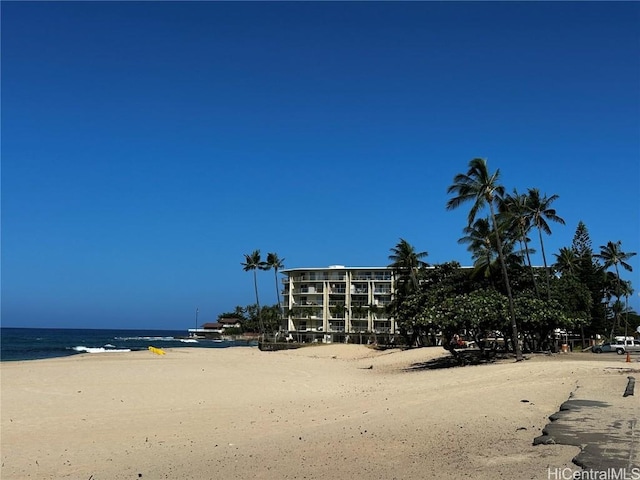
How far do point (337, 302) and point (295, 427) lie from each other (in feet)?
284

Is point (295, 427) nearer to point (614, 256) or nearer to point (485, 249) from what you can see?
point (485, 249)

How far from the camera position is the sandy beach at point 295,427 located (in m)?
9.10

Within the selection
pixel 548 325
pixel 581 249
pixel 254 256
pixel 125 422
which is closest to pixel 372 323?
pixel 254 256

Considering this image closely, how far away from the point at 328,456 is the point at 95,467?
4378 mm

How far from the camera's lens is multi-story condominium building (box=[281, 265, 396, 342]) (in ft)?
317

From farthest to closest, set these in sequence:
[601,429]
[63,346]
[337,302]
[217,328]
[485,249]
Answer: [217,328], [337,302], [63,346], [485,249], [601,429]

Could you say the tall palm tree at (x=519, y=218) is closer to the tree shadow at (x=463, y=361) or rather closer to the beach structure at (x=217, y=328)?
the tree shadow at (x=463, y=361)

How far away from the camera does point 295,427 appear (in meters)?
13.7

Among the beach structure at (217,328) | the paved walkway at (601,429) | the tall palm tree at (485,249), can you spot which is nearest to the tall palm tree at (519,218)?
the tall palm tree at (485,249)

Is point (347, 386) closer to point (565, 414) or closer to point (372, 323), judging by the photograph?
point (565, 414)

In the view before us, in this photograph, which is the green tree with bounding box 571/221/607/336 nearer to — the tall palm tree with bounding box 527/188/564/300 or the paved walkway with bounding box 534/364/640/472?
the tall palm tree with bounding box 527/188/564/300

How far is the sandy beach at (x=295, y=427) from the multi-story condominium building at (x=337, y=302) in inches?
2822

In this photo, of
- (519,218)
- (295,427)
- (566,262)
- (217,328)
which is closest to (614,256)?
(566,262)

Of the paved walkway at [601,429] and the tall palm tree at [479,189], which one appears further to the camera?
the tall palm tree at [479,189]
